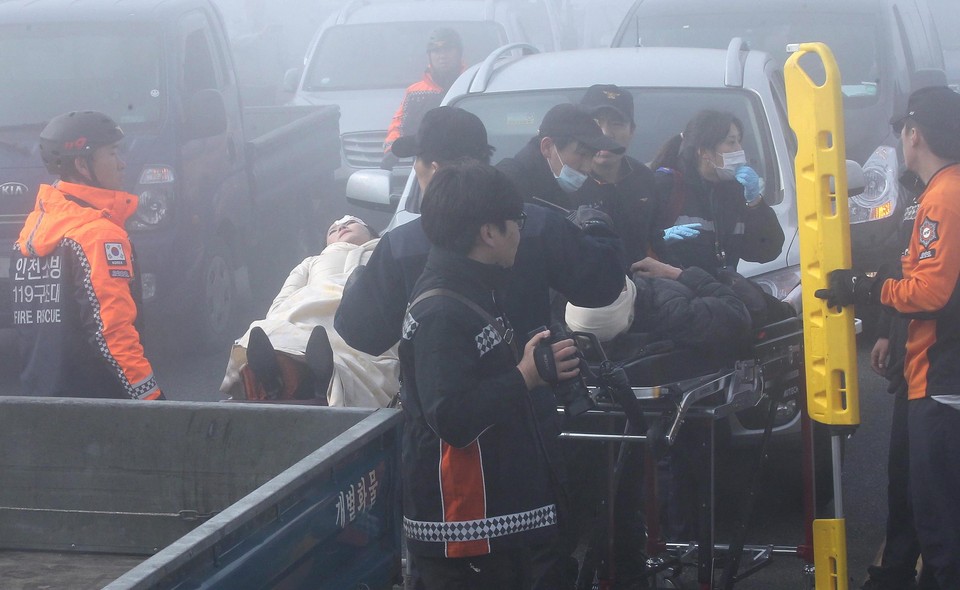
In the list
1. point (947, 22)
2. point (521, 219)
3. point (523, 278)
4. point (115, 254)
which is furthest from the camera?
point (947, 22)

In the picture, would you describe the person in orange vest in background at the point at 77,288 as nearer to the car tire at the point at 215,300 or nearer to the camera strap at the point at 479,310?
the camera strap at the point at 479,310

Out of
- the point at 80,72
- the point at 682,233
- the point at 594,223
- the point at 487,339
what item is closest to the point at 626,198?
the point at 682,233

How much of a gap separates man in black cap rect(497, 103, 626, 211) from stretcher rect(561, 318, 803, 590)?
87 centimetres

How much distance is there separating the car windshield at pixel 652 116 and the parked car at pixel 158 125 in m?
2.33

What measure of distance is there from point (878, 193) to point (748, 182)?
10.1ft

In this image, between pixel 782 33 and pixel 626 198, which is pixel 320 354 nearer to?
pixel 626 198

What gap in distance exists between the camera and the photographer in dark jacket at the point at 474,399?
10.1ft

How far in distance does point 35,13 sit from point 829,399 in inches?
264

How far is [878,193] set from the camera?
8047mm

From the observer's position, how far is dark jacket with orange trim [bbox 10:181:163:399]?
4.16m

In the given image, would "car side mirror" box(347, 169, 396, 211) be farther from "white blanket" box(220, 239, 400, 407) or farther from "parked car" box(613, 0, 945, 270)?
"parked car" box(613, 0, 945, 270)

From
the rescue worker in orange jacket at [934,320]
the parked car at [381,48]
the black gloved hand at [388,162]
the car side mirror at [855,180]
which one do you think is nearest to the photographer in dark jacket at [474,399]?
the rescue worker in orange jacket at [934,320]

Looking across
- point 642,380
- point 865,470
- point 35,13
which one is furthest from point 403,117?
point 642,380

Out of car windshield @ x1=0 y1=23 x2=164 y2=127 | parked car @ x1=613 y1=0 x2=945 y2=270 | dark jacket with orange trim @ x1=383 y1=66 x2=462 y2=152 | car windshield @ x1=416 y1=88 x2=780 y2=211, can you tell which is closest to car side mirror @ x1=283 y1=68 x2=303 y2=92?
dark jacket with orange trim @ x1=383 y1=66 x2=462 y2=152
